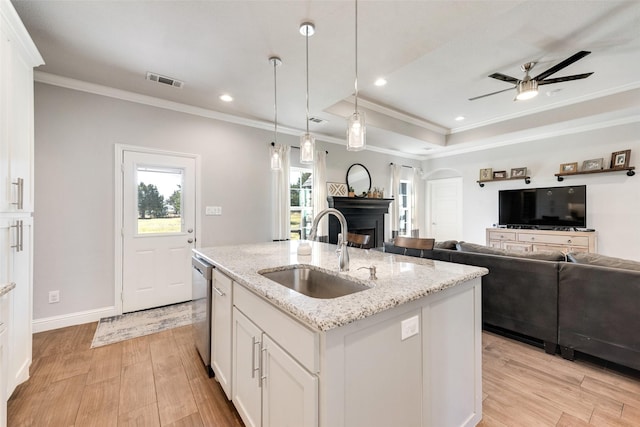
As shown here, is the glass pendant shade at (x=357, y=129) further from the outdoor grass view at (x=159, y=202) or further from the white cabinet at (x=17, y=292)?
the outdoor grass view at (x=159, y=202)

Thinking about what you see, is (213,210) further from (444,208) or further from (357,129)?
(444,208)

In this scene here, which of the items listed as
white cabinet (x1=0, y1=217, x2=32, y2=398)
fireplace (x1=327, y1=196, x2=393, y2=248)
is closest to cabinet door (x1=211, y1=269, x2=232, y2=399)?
A: white cabinet (x1=0, y1=217, x2=32, y2=398)

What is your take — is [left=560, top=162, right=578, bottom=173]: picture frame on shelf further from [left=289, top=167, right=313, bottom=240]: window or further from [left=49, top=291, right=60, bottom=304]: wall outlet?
[left=49, top=291, right=60, bottom=304]: wall outlet

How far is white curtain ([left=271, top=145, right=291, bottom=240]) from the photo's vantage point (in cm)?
416

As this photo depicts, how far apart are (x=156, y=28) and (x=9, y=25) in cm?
81

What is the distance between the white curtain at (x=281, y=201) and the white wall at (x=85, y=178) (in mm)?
840

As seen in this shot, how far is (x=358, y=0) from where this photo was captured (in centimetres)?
181

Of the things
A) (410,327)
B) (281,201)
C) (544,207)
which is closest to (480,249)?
(410,327)

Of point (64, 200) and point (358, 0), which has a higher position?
point (358, 0)

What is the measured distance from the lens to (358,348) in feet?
3.20

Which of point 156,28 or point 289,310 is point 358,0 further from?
point 289,310

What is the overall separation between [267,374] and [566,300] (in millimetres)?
2366

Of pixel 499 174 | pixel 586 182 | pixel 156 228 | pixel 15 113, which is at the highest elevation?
pixel 499 174

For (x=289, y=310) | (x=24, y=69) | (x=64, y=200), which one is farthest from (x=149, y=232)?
(x=289, y=310)
